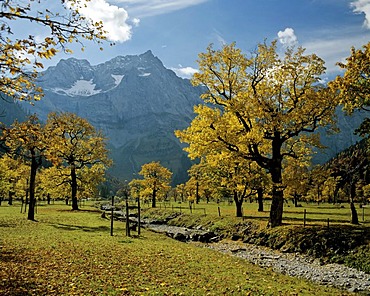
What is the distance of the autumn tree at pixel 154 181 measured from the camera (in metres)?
78.2

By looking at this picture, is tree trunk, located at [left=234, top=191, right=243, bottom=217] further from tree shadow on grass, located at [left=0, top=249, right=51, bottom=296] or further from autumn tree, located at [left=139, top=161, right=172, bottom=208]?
autumn tree, located at [left=139, top=161, right=172, bottom=208]

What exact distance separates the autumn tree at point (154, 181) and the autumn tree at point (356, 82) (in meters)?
58.1

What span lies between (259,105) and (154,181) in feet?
179

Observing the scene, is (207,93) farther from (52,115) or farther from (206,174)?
(52,115)

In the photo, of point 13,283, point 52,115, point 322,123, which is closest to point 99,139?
point 52,115

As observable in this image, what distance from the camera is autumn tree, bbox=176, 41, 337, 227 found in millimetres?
26453

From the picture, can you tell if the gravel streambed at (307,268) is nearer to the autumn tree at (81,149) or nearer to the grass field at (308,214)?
the grass field at (308,214)

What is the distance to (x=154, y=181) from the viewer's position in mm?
78250

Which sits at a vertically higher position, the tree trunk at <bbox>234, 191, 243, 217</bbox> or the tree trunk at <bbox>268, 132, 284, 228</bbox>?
the tree trunk at <bbox>268, 132, 284, 228</bbox>

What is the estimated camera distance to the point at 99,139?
5384 cm

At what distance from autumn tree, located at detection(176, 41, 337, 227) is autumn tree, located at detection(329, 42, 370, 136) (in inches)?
62.8

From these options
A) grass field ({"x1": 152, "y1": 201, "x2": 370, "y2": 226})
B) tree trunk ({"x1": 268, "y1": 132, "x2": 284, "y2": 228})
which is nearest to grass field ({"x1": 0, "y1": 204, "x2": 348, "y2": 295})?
tree trunk ({"x1": 268, "y1": 132, "x2": 284, "y2": 228})

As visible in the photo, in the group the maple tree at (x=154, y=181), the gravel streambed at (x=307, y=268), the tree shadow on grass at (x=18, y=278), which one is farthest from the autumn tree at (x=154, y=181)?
the tree shadow on grass at (x=18, y=278)

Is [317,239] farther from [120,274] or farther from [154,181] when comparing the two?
[154,181]
